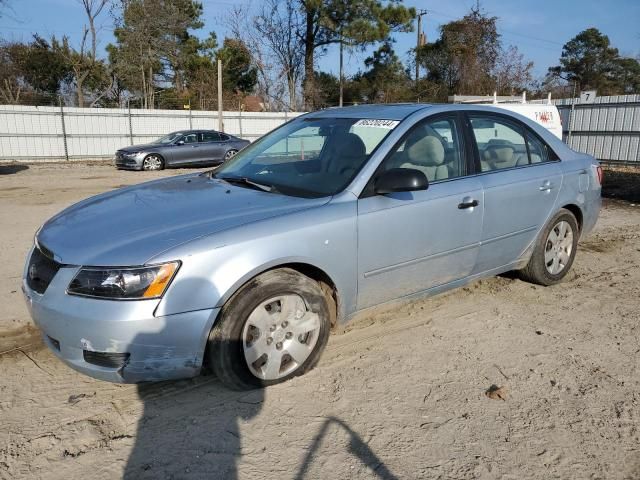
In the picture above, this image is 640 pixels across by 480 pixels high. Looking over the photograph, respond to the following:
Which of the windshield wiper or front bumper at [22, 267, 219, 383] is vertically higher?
the windshield wiper

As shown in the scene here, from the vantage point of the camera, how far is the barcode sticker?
143 inches

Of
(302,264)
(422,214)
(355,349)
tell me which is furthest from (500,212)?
(302,264)

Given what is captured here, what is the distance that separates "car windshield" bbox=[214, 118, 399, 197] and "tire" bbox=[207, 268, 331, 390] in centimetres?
66

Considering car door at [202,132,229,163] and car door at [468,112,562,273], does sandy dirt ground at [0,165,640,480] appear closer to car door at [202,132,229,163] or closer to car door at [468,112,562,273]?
car door at [468,112,562,273]

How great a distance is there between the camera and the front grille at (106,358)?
8.63 ft

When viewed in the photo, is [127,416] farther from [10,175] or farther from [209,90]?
[209,90]

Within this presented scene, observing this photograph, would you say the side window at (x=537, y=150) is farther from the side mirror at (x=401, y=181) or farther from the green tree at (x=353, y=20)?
the green tree at (x=353, y=20)

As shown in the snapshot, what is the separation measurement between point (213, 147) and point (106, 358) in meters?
16.4

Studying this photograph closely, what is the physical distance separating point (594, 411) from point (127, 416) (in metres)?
2.52

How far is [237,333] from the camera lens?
2791 mm

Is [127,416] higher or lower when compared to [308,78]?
lower

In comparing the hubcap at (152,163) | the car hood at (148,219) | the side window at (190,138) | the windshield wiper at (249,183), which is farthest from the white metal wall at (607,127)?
the car hood at (148,219)

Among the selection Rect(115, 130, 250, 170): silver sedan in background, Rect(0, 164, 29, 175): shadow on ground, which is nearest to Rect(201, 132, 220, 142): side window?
Rect(115, 130, 250, 170): silver sedan in background

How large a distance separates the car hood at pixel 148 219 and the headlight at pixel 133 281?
0.16 feet
